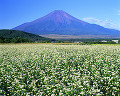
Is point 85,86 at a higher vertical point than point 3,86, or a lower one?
higher

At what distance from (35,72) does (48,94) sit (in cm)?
514

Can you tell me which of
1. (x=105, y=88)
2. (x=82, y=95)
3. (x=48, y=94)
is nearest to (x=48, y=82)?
(x=48, y=94)

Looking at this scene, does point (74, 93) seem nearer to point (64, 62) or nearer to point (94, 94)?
point (94, 94)

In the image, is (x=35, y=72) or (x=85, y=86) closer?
(x=85, y=86)

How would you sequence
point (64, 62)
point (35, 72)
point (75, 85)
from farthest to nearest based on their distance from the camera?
point (64, 62), point (35, 72), point (75, 85)

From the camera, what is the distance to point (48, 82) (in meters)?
8.62

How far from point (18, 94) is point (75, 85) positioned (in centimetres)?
276

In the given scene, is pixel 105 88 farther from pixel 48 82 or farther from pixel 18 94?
pixel 18 94

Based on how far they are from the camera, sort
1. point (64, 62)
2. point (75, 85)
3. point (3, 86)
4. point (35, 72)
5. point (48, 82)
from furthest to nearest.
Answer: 1. point (64, 62)
2. point (35, 72)
3. point (3, 86)
4. point (48, 82)
5. point (75, 85)

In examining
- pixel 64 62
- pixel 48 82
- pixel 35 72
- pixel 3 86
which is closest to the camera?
pixel 48 82

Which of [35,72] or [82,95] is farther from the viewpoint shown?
[35,72]

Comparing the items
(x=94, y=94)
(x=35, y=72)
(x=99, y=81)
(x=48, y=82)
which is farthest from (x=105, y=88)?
(x=35, y=72)

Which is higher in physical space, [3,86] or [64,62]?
[64,62]

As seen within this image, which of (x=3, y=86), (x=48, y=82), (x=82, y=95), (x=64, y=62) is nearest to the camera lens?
(x=82, y=95)
